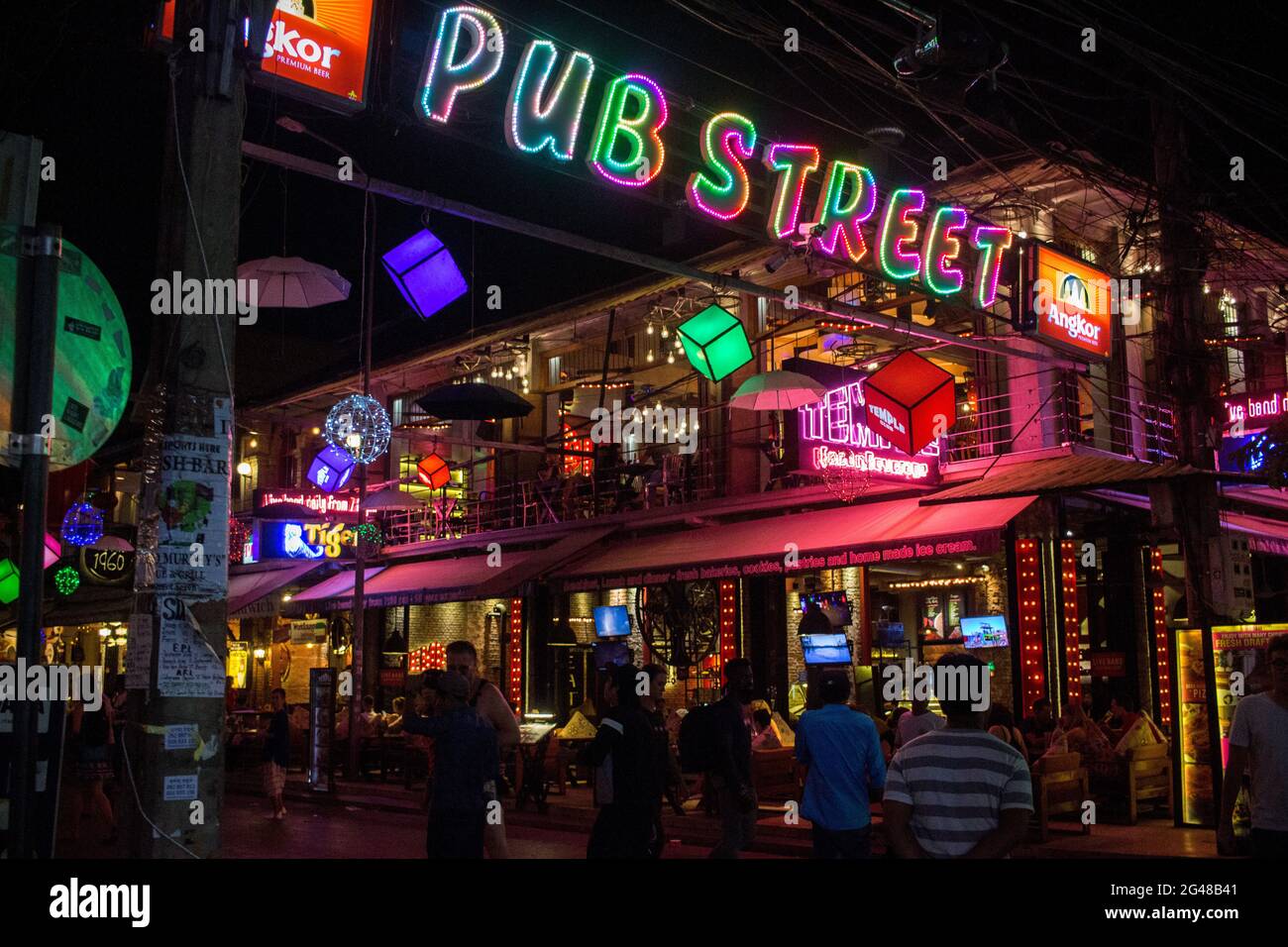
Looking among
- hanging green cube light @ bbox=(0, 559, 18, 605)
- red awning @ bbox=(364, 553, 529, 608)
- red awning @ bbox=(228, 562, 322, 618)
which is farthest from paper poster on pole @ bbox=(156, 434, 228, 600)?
red awning @ bbox=(228, 562, 322, 618)

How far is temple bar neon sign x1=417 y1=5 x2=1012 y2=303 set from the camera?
33.6ft

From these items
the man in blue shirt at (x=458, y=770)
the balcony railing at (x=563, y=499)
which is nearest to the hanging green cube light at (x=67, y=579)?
the balcony railing at (x=563, y=499)

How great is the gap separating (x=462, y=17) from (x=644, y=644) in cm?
1409

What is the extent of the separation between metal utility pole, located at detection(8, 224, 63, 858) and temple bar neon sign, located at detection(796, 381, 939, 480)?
12.7 meters

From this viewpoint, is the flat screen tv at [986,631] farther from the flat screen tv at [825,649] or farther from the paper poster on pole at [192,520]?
the paper poster on pole at [192,520]

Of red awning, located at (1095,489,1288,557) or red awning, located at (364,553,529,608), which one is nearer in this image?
red awning, located at (1095,489,1288,557)

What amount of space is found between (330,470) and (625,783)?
18.3 m

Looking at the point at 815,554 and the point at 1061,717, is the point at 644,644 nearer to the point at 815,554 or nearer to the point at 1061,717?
the point at 815,554

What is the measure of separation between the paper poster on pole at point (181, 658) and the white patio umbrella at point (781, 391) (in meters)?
10.8

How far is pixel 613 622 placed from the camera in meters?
22.2

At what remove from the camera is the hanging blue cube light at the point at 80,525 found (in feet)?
67.9

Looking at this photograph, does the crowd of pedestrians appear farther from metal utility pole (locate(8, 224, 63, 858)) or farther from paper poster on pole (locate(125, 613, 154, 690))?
metal utility pole (locate(8, 224, 63, 858))

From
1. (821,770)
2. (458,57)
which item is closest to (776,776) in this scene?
(821,770)

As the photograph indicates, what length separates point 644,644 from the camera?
73.0ft
